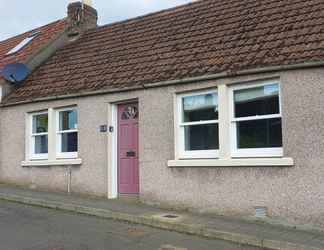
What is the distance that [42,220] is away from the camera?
9.65 meters

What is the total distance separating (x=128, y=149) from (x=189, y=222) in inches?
139

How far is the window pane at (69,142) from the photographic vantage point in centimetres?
1314

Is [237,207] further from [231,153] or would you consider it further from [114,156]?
[114,156]

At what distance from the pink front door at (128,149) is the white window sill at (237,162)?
4.98 ft

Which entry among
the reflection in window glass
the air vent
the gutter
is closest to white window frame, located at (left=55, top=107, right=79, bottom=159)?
the reflection in window glass

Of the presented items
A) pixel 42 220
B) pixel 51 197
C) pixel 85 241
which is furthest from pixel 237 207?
pixel 51 197

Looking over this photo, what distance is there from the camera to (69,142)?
526 inches

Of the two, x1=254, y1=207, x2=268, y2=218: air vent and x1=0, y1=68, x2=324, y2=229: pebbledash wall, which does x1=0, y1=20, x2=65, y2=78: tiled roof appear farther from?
x1=254, y1=207, x2=268, y2=218: air vent

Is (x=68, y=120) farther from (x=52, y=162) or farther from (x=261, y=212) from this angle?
(x=261, y=212)

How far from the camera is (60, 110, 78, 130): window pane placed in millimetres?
13180

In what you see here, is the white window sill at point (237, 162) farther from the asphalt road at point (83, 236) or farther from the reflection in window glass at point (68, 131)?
the reflection in window glass at point (68, 131)

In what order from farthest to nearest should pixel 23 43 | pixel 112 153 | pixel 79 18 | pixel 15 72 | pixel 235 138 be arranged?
pixel 23 43
pixel 79 18
pixel 15 72
pixel 112 153
pixel 235 138

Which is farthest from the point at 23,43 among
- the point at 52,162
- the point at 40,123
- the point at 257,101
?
the point at 257,101

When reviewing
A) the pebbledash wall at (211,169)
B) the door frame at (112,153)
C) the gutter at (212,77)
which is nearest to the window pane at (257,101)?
the pebbledash wall at (211,169)
